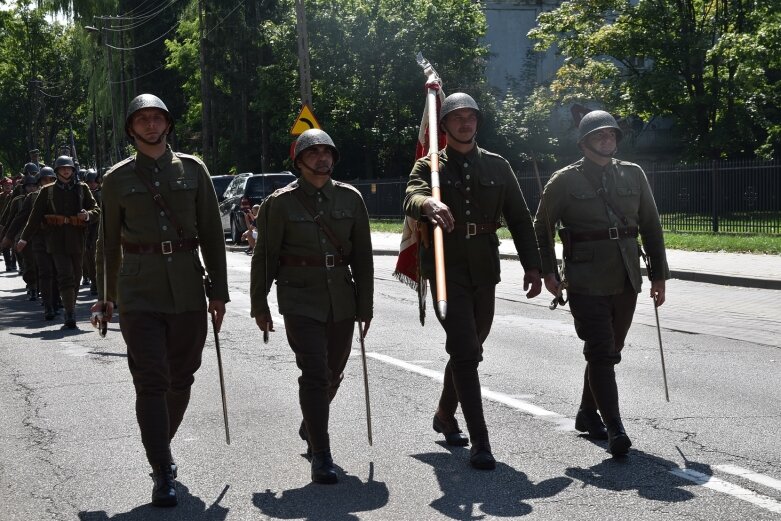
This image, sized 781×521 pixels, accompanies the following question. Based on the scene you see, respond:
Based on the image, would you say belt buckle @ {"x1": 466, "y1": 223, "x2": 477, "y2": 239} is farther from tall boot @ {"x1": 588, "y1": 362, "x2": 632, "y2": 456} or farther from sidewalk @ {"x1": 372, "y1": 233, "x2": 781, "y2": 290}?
sidewalk @ {"x1": 372, "y1": 233, "x2": 781, "y2": 290}

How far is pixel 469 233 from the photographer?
632 cm

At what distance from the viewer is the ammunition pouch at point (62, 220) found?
1386 centimetres

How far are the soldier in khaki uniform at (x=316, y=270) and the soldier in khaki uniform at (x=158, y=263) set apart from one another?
0.29m

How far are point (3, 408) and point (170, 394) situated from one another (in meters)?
2.85

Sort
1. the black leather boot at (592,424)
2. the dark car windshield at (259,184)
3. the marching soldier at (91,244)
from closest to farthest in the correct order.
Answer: the black leather boot at (592,424), the marching soldier at (91,244), the dark car windshield at (259,184)

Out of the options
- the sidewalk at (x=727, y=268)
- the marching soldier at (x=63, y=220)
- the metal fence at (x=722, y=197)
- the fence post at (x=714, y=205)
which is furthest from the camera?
the fence post at (x=714, y=205)

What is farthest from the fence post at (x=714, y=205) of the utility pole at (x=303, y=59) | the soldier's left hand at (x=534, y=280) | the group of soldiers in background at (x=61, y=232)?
the soldier's left hand at (x=534, y=280)

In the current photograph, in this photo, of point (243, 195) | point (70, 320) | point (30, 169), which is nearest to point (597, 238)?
point (70, 320)

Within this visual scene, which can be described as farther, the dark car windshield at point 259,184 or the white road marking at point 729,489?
the dark car windshield at point 259,184

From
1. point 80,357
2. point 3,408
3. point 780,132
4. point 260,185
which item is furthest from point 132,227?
point 780,132

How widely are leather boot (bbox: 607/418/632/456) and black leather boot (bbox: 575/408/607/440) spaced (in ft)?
1.55

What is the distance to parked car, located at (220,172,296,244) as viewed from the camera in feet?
97.0

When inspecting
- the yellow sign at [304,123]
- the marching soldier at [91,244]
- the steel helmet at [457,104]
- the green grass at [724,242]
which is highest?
the yellow sign at [304,123]

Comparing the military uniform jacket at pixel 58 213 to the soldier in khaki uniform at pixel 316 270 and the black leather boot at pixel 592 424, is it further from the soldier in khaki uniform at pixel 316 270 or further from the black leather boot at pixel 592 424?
the black leather boot at pixel 592 424
